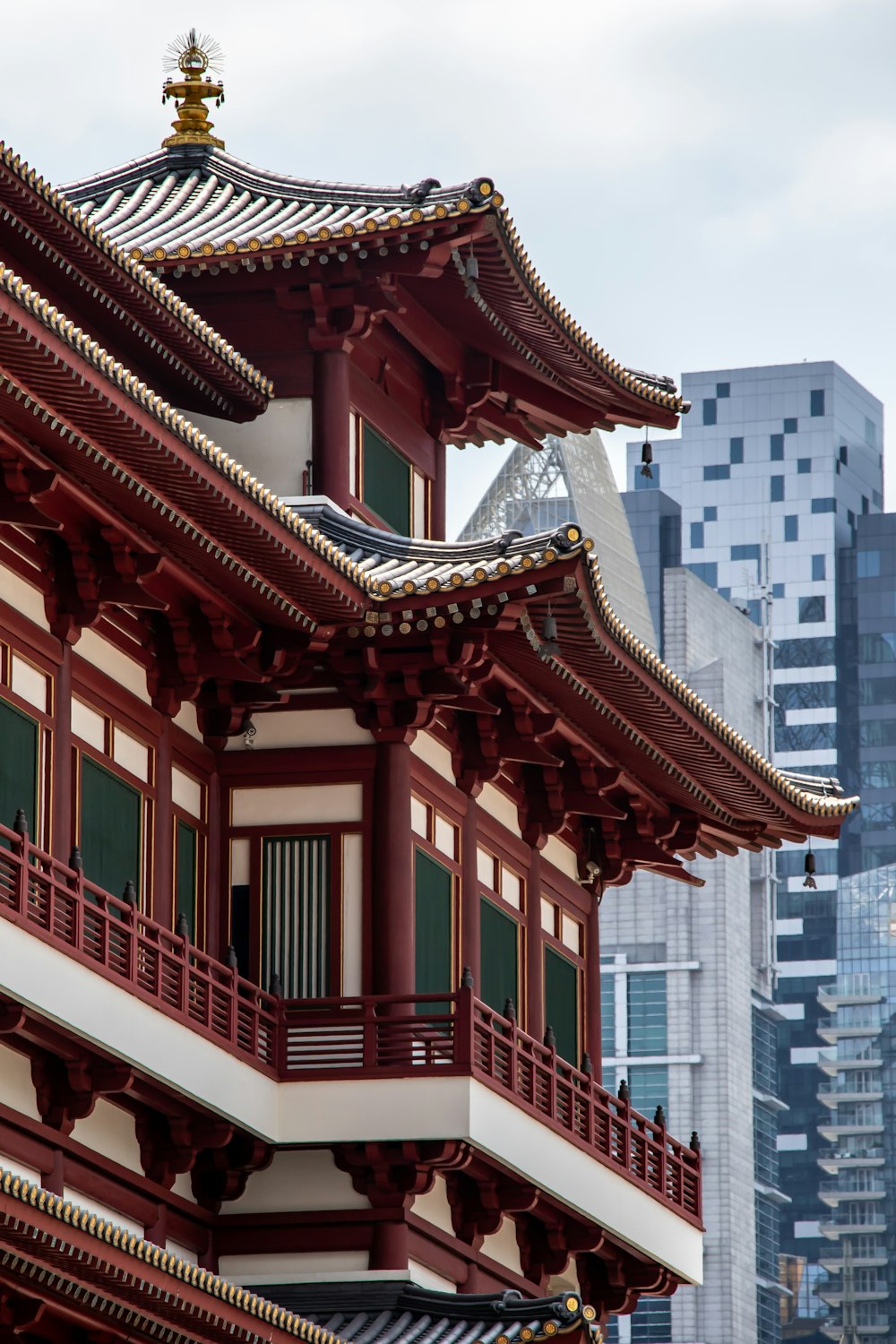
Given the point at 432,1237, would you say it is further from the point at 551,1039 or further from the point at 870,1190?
the point at 870,1190

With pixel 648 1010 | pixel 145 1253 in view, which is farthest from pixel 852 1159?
pixel 145 1253

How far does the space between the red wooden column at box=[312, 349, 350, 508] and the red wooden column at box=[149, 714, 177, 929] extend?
4542mm

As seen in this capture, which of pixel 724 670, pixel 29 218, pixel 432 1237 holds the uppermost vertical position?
pixel 724 670

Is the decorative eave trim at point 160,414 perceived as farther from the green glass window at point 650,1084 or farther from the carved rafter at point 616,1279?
the green glass window at point 650,1084

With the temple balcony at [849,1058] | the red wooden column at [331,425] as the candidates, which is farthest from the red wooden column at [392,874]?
the temple balcony at [849,1058]

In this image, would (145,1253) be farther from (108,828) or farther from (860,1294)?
(860,1294)

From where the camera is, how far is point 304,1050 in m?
26.7

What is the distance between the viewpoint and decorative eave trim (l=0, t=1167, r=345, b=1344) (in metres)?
18.2

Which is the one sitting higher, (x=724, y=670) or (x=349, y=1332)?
(x=724, y=670)

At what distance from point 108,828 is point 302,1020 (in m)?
3.05

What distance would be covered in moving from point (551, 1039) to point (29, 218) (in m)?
10.5

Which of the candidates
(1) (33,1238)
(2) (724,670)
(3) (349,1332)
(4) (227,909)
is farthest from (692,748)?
(2) (724,670)

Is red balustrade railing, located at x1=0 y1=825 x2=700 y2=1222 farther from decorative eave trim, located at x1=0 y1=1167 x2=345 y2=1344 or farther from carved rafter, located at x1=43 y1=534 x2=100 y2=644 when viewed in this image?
decorative eave trim, located at x1=0 y1=1167 x2=345 y2=1344

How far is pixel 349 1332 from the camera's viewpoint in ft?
84.9
